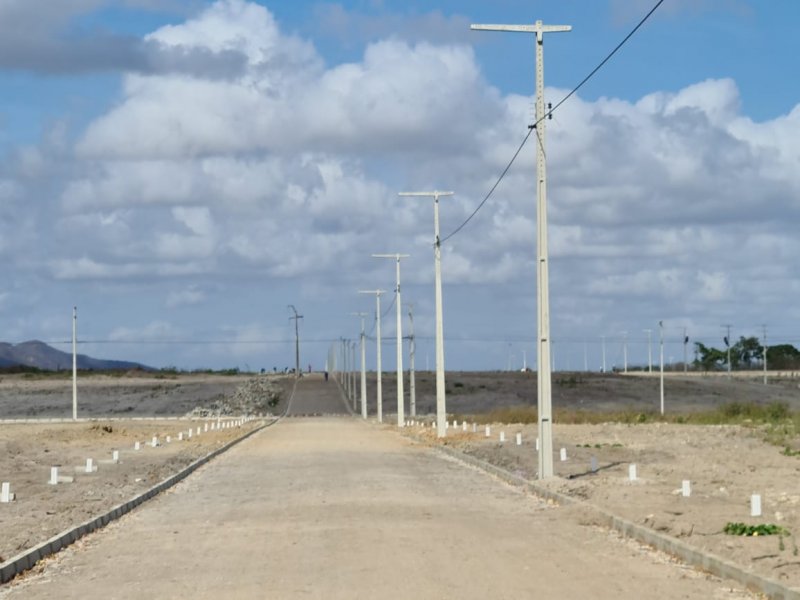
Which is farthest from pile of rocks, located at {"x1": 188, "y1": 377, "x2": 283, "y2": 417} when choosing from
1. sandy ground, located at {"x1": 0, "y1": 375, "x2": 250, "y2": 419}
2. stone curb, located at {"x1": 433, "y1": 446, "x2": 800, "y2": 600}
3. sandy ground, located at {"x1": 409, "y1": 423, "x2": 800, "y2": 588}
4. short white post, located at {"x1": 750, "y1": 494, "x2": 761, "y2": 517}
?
short white post, located at {"x1": 750, "y1": 494, "x2": 761, "y2": 517}

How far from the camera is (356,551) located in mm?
16359

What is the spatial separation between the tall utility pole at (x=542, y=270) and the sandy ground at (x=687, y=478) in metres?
0.86

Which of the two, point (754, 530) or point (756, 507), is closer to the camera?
point (754, 530)

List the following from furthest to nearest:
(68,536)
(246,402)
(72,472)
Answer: (246,402)
(72,472)
(68,536)

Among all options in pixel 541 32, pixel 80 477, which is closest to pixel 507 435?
pixel 80 477

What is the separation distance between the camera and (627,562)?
15.5 m

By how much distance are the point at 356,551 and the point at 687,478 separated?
12700mm

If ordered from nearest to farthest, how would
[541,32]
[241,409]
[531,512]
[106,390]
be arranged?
[531,512] → [541,32] → [241,409] → [106,390]

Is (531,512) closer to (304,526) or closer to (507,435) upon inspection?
(304,526)

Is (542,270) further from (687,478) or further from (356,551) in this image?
(356,551)

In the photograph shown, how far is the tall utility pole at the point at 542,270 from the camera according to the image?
27250mm

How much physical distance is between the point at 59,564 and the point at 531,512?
864cm

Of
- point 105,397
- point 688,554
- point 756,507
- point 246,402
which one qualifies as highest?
point 756,507

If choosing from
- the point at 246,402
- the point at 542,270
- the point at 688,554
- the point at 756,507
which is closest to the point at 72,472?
the point at 542,270
